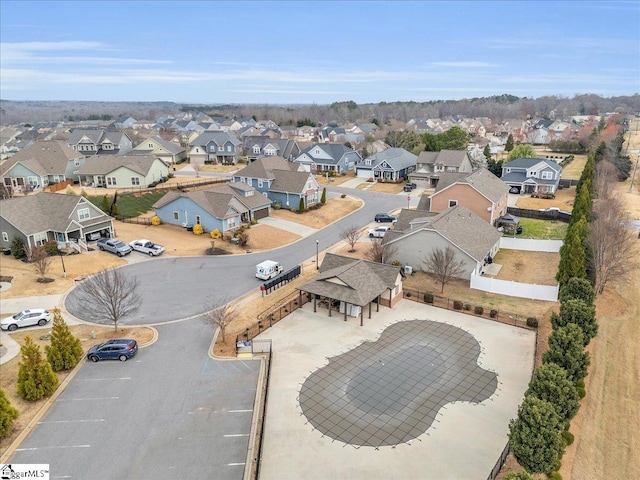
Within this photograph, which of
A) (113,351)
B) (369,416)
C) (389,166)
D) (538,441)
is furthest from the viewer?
(389,166)

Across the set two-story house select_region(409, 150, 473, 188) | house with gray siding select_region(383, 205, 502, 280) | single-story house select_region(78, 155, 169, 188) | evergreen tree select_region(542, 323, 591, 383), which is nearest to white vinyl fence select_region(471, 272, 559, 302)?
house with gray siding select_region(383, 205, 502, 280)

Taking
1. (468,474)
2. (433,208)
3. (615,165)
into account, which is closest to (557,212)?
(433,208)

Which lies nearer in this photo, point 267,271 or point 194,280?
point 267,271

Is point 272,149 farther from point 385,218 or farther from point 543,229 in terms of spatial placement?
point 543,229

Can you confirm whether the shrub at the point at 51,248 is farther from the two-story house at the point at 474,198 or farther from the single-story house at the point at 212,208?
the two-story house at the point at 474,198

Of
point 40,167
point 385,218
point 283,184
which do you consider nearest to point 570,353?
point 385,218

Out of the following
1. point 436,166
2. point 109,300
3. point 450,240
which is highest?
point 436,166

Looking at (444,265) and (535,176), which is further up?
(535,176)

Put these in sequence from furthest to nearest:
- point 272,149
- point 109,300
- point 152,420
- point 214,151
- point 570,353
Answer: point 272,149
point 214,151
point 109,300
point 570,353
point 152,420
